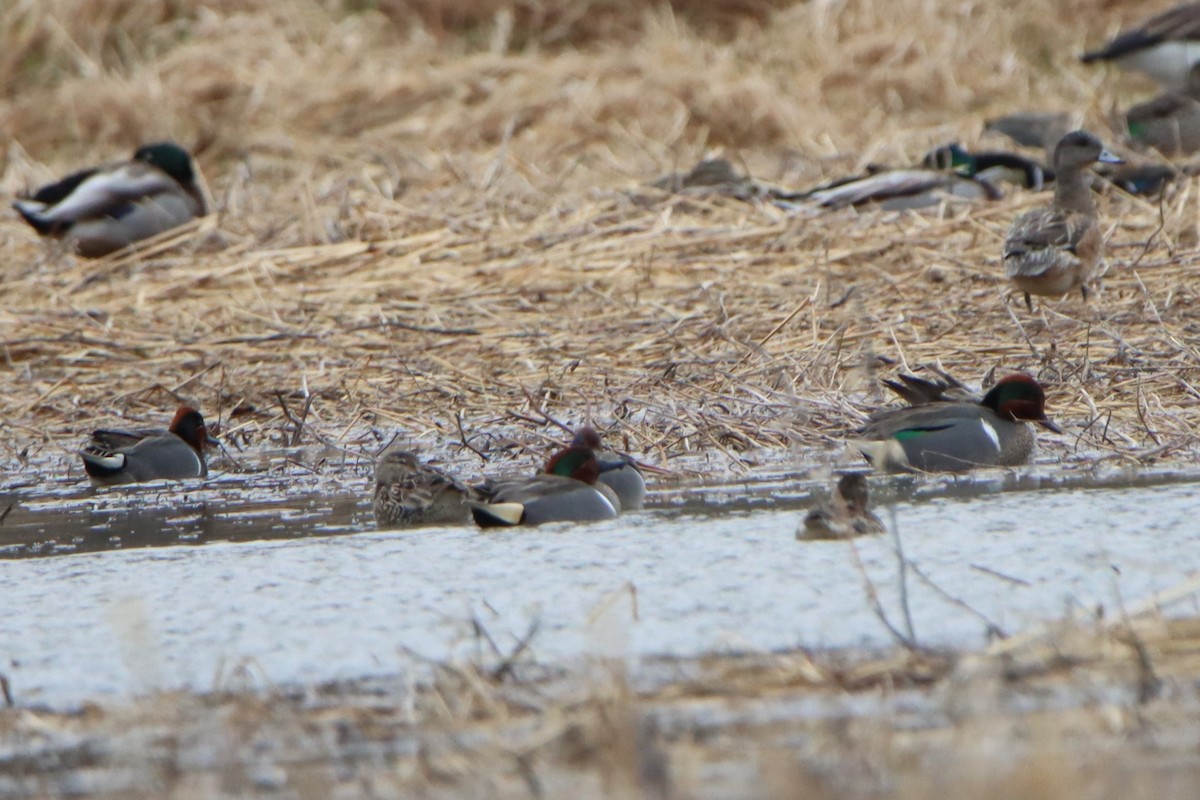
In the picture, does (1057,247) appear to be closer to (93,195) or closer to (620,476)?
(620,476)

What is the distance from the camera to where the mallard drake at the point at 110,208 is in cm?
1107

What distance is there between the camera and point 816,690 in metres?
3.38

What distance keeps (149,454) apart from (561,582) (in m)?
2.88

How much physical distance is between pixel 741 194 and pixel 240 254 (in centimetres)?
282

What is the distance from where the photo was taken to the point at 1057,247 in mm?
8023

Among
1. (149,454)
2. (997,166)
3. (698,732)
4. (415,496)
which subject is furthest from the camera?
(997,166)

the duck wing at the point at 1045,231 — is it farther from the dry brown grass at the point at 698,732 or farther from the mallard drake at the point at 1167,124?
the dry brown grass at the point at 698,732

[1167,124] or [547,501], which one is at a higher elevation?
[1167,124]

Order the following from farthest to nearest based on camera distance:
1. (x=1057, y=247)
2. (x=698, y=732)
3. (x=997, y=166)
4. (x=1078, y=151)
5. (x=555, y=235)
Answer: (x=997, y=166)
(x=555, y=235)
(x=1078, y=151)
(x=1057, y=247)
(x=698, y=732)

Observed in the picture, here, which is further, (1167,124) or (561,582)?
(1167,124)

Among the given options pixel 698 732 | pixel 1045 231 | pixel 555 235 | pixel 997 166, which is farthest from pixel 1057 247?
pixel 698 732

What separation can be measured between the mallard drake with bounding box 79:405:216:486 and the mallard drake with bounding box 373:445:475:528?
1.29 meters

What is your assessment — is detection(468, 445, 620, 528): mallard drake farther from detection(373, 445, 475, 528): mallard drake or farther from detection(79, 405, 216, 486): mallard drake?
detection(79, 405, 216, 486): mallard drake

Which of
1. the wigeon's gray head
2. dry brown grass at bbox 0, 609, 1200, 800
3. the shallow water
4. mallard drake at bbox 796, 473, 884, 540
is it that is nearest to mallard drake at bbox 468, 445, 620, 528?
the shallow water
